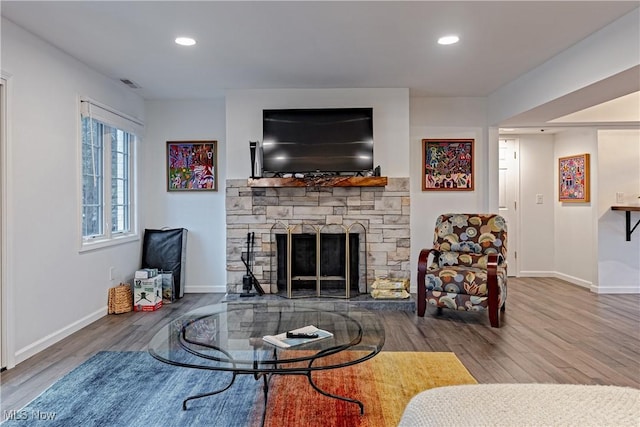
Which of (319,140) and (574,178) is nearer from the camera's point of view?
(319,140)

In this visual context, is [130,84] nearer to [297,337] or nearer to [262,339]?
[262,339]

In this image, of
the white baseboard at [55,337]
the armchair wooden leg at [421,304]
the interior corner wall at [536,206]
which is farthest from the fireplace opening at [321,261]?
the interior corner wall at [536,206]

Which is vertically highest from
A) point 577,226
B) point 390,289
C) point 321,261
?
point 577,226

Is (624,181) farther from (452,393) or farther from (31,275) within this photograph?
(31,275)

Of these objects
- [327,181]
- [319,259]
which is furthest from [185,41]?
[319,259]

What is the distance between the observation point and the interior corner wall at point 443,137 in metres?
5.38

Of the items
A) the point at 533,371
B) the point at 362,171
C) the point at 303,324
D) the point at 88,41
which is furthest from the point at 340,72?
the point at 533,371

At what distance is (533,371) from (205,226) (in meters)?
3.97

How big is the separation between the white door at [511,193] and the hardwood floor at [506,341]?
55.4 inches

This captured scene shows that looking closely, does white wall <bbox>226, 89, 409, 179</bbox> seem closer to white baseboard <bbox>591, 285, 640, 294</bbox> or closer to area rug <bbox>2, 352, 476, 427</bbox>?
area rug <bbox>2, 352, 476, 427</bbox>

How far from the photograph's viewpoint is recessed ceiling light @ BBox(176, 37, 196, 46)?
3.37 m

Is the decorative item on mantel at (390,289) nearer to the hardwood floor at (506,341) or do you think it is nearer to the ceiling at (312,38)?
the hardwood floor at (506,341)

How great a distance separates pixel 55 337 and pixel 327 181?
2923 millimetres

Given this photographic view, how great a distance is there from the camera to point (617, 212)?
5.38 meters
